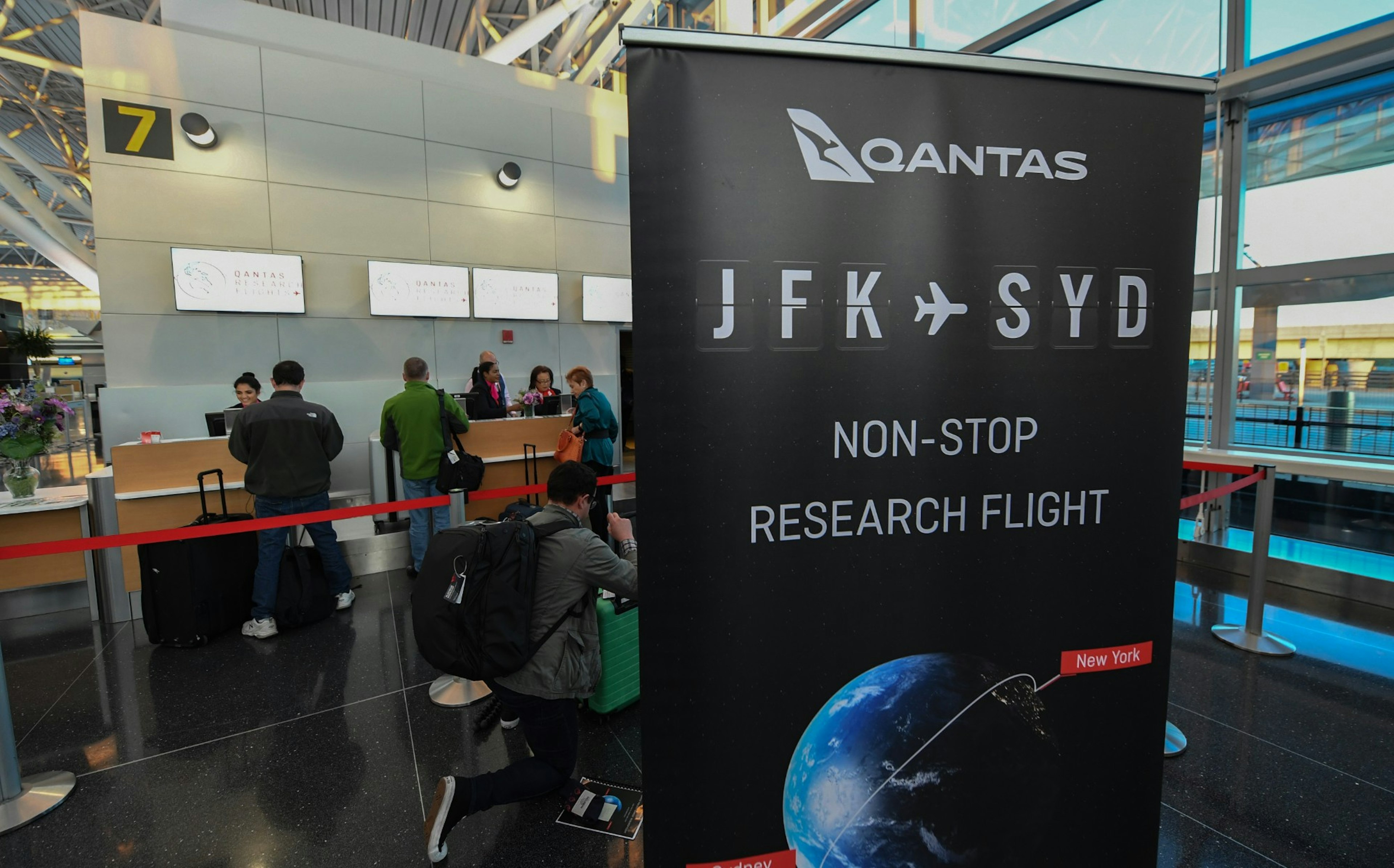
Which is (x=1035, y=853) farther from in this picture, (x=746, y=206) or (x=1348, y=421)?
(x=1348, y=421)

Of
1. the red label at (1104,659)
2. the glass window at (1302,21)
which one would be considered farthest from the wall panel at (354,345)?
the glass window at (1302,21)

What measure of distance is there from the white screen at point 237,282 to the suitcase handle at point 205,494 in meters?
2.86

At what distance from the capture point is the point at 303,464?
3.95 m

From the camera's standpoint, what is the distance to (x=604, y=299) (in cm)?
895

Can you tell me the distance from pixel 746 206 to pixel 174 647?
4.44 metres

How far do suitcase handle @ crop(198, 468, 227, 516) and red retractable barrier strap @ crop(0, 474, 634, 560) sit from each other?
11.0 inches

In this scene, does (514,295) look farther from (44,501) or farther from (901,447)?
(901,447)

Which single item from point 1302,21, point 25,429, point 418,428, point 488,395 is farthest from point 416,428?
point 1302,21

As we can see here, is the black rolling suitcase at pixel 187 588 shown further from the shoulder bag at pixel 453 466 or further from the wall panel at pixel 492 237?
the wall panel at pixel 492 237

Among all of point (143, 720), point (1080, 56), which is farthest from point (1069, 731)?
point (1080, 56)

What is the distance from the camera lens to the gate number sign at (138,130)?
604 centimetres

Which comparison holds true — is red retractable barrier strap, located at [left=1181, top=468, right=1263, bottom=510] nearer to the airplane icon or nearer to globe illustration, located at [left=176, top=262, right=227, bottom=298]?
the airplane icon

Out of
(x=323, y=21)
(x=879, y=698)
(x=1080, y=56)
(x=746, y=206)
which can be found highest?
(x=323, y=21)

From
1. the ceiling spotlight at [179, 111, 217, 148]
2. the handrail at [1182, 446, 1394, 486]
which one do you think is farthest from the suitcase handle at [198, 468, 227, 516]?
the handrail at [1182, 446, 1394, 486]
